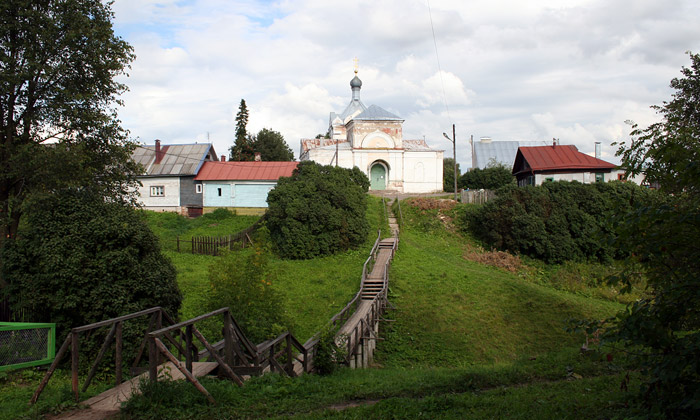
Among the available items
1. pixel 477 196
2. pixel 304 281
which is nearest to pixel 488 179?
pixel 477 196

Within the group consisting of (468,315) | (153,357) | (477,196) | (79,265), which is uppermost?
(477,196)

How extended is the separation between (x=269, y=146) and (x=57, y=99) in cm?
5092

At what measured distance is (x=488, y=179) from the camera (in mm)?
48875

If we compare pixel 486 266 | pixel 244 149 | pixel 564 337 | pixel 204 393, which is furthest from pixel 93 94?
pixel 244 149

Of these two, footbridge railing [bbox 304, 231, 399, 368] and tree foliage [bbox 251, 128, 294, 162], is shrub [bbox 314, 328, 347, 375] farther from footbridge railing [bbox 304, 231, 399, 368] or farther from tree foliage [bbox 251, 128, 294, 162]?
tree foliage [bbox 251, 128, 294, 162]

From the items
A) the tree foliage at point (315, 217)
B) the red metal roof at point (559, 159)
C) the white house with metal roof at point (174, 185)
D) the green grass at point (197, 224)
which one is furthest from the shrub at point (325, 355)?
the white house with metal roof at point (174, 185)

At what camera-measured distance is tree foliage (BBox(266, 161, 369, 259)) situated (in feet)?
89.3

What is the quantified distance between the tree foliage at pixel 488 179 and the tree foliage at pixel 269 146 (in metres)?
23.8

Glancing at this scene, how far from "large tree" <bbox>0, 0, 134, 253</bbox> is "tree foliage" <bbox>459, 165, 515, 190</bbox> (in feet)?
129

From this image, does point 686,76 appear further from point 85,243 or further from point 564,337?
point 85,243

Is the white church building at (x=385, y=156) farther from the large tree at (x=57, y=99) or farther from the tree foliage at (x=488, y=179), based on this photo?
the large tree at (x=57, y=99)

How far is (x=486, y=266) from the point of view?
1117 inches

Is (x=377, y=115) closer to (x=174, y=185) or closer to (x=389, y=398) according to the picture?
(x=174, y=185)

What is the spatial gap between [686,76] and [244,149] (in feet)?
145
